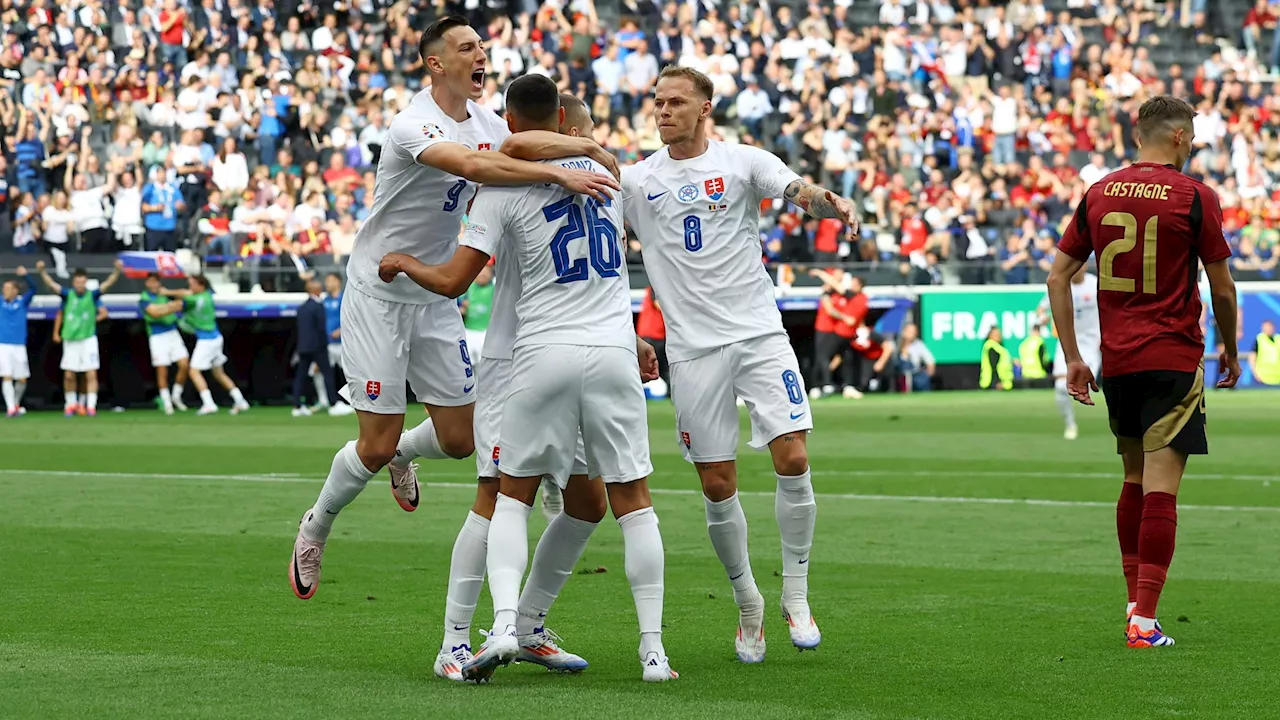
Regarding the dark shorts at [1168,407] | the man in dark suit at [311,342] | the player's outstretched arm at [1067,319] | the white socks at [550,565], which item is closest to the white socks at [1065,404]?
the man in dark suit at [311,342]

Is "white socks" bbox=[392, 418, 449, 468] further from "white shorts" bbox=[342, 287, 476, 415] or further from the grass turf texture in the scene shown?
the grass turf texture

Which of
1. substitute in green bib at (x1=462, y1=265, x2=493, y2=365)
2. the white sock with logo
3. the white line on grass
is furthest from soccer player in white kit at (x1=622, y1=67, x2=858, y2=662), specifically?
substitute in green bib at (x1=462, y1=265, x2=493, y2=365)

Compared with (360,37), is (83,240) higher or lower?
lower

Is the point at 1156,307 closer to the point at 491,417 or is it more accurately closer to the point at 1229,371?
the point at 1229,371

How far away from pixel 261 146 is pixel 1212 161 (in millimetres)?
18825

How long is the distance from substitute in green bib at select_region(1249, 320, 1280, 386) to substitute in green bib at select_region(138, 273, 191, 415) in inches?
705

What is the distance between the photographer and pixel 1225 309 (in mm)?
7426

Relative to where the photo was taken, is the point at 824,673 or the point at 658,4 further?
the point at 658,4

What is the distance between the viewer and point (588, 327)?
252 inches

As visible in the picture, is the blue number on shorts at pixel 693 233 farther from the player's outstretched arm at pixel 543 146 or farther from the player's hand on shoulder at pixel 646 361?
the player's outstretched arm at pixel 543 146

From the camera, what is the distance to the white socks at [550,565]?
675 centimetres

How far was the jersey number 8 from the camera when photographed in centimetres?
642

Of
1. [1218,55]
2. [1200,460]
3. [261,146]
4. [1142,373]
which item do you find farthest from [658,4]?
[1142,373]

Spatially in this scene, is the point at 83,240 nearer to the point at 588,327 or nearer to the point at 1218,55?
the point at 588,327
